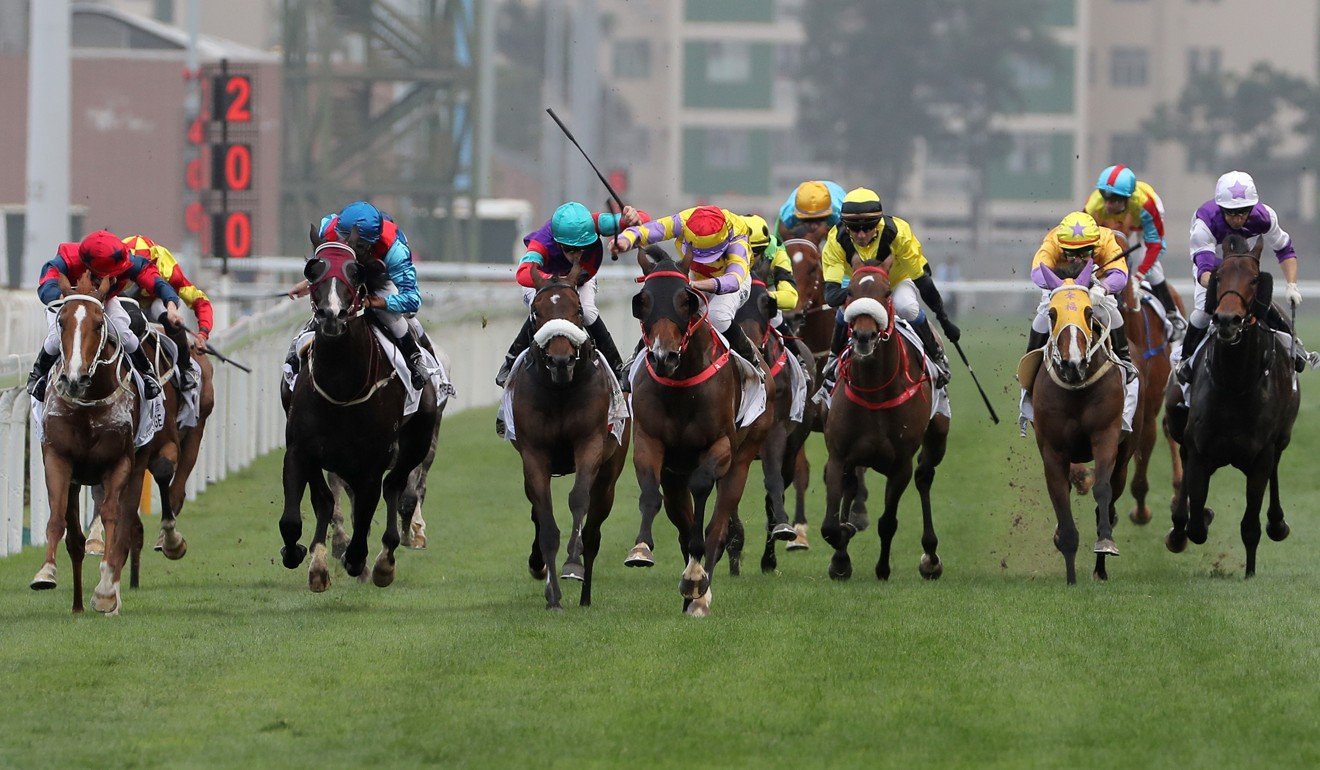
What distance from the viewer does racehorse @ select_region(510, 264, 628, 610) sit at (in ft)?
35.9

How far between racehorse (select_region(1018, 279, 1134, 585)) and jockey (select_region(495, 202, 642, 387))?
223 cm

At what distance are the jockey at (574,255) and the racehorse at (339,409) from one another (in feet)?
2.01

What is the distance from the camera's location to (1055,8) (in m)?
77.9

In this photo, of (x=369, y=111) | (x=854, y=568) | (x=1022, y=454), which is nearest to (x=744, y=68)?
(x=369, y=111)

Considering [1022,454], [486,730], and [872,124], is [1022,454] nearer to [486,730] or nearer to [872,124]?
[486,730]

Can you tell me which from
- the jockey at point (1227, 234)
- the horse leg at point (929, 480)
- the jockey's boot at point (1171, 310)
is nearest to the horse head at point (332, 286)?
the horse leg at point (929, 480)

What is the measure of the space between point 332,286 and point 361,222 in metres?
0.86

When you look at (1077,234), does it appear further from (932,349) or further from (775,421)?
(775,421)

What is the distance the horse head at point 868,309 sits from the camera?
38.0 ft

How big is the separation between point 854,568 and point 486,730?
18.2 ft

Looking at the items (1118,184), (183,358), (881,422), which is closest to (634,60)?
(1118,184)

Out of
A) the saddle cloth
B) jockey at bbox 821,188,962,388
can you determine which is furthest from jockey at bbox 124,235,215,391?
jockey at bbox 821,188,962,388

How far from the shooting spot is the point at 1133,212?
15164mm

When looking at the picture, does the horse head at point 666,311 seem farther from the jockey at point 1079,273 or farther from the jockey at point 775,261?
the jockey at point 775,261
